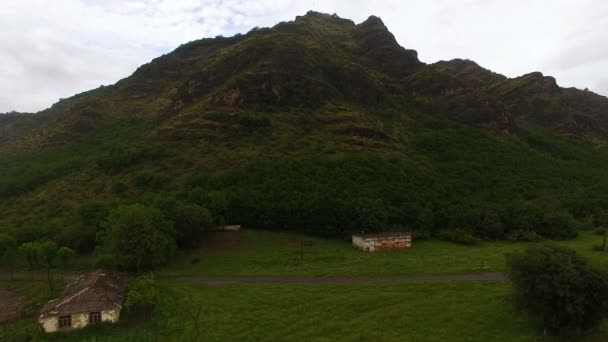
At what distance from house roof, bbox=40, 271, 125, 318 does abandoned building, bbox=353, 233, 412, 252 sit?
29905 mm

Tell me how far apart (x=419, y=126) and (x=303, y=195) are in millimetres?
61787

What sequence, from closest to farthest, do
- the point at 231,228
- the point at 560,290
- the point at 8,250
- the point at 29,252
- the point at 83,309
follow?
the point at 560,290 < the point at 83,309 < the point at 29,252 < the point at 8,250 < the point at 231,228

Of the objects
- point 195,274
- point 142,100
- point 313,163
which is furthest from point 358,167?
point 142,100

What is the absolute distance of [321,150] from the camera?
8806 cm

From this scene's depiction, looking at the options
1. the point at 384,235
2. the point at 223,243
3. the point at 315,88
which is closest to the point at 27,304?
the point at 223,243

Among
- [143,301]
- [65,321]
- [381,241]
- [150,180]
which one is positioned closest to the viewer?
[65,321]

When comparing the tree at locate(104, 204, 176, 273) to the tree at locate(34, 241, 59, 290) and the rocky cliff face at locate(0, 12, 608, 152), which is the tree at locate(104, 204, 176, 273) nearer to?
the tree at locate(34, 241, 59, 290)

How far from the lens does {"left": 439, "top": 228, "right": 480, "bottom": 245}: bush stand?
59247 mm

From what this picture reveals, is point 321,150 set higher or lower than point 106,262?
higher

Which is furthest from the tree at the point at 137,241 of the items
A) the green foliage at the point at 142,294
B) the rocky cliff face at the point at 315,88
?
the rocky cliff face at the point at 315,88

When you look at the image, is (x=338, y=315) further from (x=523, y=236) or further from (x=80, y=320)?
(x=523, y=236)

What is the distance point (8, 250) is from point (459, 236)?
198ft

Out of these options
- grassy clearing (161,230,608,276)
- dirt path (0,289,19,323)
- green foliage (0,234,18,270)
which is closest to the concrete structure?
grassy clearing (161,230,608,276)

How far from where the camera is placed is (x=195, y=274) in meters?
46.8
